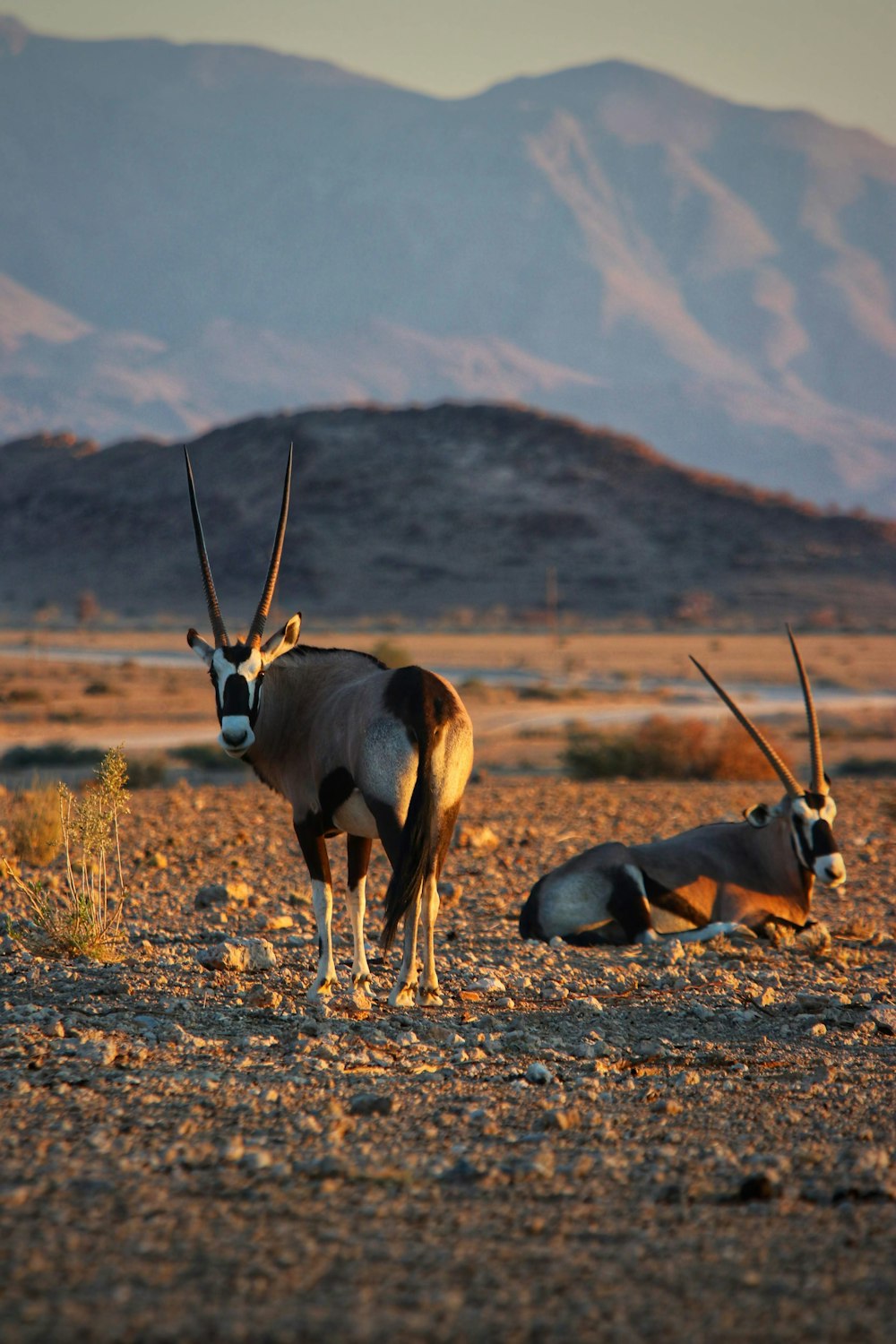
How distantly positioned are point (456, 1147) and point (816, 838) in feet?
19.4

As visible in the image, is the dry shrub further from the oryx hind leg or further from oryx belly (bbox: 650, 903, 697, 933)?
oryx belly (bbox: 650, 903, 697, 933)

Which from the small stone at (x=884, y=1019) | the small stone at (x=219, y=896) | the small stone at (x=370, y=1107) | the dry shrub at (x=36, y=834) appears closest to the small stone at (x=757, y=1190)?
the small stone at (x=370, y=1107)

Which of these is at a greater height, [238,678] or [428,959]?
[238,678]

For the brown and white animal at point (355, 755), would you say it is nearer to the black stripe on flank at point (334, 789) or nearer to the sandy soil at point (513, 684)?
the black stripe on flank at point (334, 789)

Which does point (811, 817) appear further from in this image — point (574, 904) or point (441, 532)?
point (441, 532)

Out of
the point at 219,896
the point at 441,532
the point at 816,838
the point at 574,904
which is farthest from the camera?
the point at 441,532

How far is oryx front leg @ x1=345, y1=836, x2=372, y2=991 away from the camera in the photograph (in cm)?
855

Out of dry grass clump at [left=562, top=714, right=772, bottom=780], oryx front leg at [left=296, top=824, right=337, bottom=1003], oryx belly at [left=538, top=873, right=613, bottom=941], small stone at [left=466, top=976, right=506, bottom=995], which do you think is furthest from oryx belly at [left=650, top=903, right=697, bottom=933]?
dry grass clump at [left=562, top=714, right=772, bottom=780]

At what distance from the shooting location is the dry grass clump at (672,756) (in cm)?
2417

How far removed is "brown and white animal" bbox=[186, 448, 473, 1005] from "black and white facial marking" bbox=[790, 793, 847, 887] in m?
3.44

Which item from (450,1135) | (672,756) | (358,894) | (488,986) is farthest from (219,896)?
(672,756)

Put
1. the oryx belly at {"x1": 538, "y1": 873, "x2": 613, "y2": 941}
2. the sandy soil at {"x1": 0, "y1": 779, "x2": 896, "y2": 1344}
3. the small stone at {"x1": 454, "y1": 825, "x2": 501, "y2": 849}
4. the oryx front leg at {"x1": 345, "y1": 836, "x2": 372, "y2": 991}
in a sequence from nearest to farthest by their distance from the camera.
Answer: the sandy soil at {"x1": 0, "y1": 779, "x2": 896, "y2": 1344} < the oryx front leg at {"x1": 345, "y1": 836, "x2": 372, "y2": 991} < the oryx belly at {"x1": 538, "y1": 873, "x2": 613, "y2": 941} < the small stone at {"x1": 454, "y1": 825, "x2": 501, "y2": 849}

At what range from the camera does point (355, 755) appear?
8070 mm

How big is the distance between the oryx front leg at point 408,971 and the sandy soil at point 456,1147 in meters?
0.11
